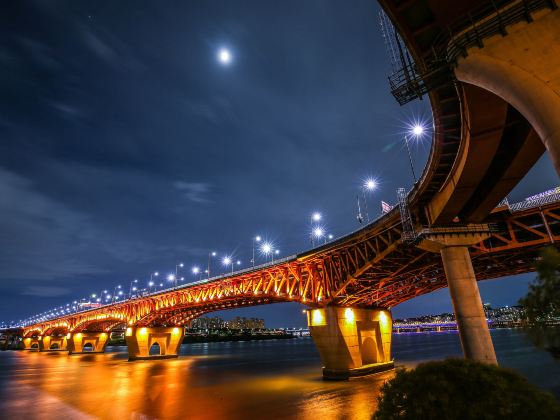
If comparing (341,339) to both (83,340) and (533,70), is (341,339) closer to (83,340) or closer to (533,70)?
(533,70)

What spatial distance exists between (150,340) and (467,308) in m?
74.6

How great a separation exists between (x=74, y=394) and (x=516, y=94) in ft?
126

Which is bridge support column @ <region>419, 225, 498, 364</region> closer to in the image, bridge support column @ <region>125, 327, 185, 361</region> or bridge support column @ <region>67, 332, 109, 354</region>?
bridge support column @ <region>125, 327, 185, 361</region>

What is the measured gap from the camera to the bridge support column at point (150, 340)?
7524 centimetres

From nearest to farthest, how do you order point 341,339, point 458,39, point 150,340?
point 458,39 → point 341,339 → point 150,340

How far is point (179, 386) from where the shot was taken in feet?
112

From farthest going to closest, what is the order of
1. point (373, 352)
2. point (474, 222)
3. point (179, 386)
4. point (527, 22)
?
point (373, 352)
point (179, 386)
point (474, 222)
point (527, 22)

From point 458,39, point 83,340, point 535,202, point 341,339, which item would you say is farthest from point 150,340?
point 458,39

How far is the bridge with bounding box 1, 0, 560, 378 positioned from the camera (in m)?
8.36

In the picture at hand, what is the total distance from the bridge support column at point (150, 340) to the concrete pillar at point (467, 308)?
235 feet

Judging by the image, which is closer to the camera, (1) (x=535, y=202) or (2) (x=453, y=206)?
(2) (x=453, y=206)

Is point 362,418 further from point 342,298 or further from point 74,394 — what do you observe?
point 74,394

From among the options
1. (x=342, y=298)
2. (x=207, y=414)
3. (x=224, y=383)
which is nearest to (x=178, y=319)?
(x=224, y=383)

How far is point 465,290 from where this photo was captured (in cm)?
2161
